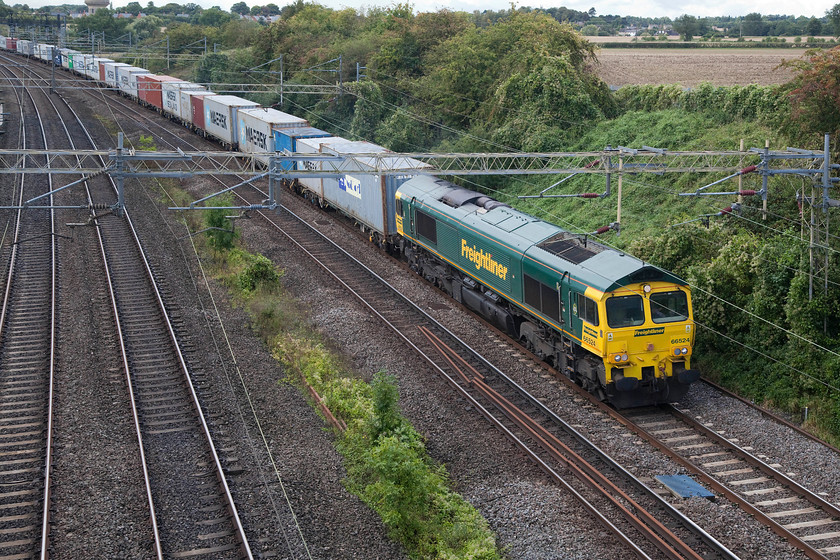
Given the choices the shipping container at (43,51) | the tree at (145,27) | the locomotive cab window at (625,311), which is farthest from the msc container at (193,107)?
the tree at (145,27)

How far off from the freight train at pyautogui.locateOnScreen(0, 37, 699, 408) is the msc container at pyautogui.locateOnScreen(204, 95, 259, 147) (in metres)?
16.5

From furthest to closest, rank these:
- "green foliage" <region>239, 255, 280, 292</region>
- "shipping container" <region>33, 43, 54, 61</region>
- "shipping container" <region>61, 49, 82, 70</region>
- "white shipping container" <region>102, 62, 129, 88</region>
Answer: "shipping container" <region>33, 43, 54, 61</region>
"shipping container" <region>61, 49, 82, 70</region>
"white shipping container" <region>102, 62, 129, 88</region>
"green foliage" <region>239, 255, 280, 292</region>

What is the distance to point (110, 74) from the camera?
7856 cm

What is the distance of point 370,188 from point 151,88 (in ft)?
143

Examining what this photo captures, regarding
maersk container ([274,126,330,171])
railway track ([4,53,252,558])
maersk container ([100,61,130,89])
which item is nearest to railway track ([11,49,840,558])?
railway track ([4,53,252,558])

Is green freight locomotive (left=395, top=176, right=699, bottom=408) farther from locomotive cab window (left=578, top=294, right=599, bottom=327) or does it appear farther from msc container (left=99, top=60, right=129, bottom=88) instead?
msc container (left=99, top=60, right=129, bottom=88)

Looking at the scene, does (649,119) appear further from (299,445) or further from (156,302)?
(299,445)

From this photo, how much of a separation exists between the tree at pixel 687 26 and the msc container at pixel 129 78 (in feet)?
159

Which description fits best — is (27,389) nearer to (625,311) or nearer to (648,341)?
(625,311)

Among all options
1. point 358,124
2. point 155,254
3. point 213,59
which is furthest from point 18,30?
point 155,254

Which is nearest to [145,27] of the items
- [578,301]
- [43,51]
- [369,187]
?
[43,51]

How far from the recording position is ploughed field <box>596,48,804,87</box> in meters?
42.4

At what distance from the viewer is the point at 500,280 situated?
21891mm

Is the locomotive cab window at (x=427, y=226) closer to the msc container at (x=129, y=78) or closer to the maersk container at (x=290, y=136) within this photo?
the maersk container at (x=290, y=136)
